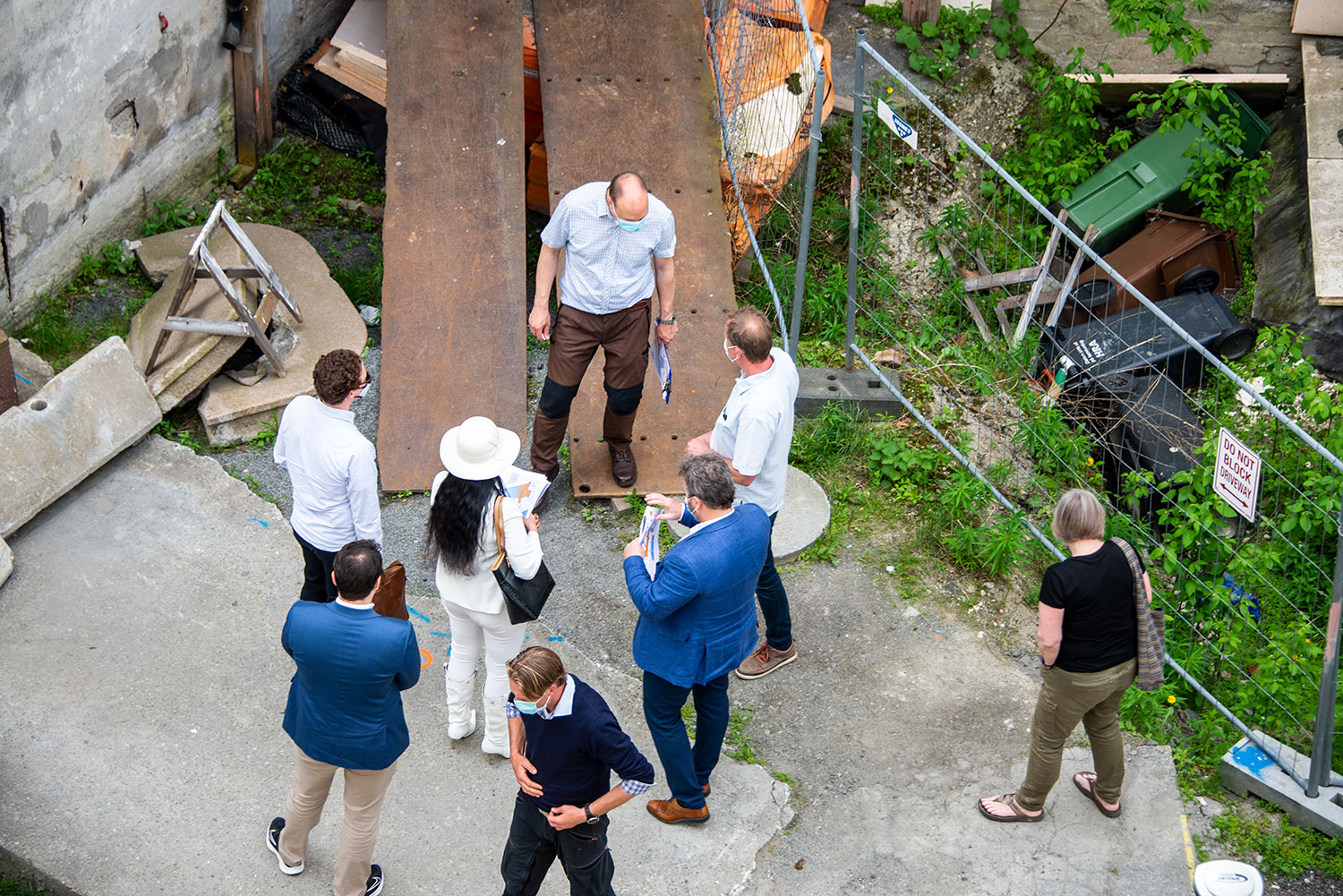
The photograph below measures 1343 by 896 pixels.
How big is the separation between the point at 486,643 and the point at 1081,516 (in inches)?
84.1

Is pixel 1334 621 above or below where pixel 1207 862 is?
above

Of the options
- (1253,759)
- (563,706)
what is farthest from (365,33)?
(1253,759)

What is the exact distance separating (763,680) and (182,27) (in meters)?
5.50

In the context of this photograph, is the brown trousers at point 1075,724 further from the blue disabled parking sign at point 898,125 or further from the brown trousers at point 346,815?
the blue disabled parking sign at point 898,125

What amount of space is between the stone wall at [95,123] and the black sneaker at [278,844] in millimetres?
3751

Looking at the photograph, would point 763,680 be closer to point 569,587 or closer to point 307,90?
point 569,587

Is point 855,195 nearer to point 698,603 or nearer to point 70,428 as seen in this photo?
point 698,603

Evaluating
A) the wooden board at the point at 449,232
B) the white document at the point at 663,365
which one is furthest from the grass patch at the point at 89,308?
the white document at the point at 663,365

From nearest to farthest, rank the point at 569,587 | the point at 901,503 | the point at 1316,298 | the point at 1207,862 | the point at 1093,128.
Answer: the point at 1207,862
the point at 569,587
the point at 901,503
the point at 1316,298
the point at 1093,128

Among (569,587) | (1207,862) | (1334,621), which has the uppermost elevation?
(1334,621)

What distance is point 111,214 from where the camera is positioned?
280 inches

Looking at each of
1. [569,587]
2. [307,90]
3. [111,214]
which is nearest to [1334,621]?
[569,587]

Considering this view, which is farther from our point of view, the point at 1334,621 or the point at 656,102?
the point at 656,102

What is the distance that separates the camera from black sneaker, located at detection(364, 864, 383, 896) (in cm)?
409
